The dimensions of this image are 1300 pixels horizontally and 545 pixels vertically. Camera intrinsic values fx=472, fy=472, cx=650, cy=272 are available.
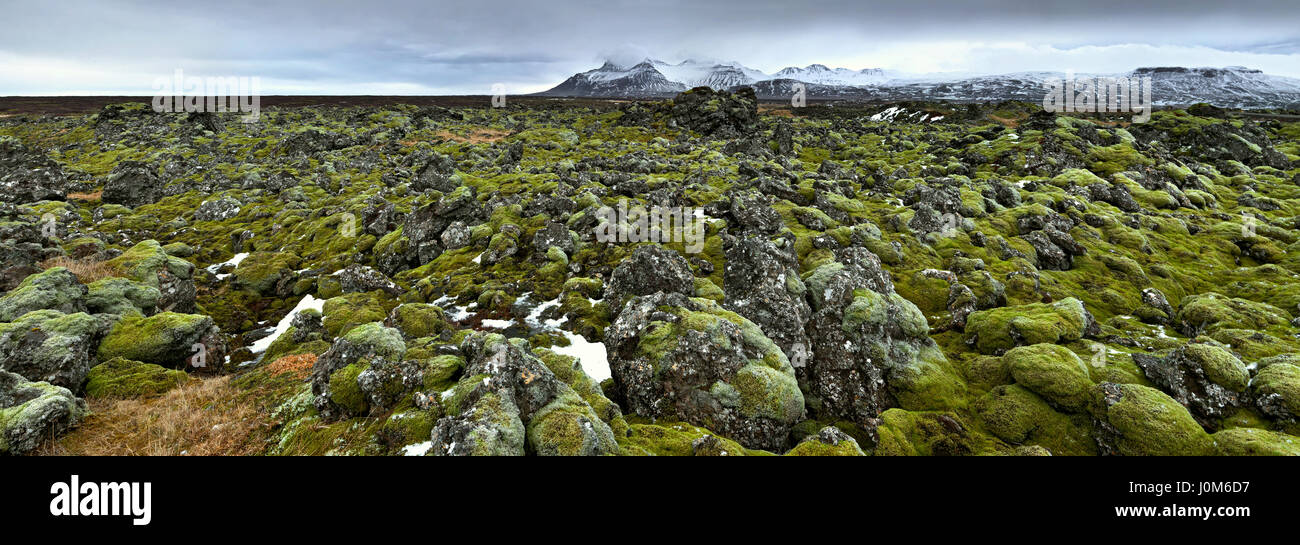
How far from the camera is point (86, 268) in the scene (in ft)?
74.0

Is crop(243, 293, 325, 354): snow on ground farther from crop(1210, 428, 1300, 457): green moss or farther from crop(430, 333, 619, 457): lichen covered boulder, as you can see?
crop(1210, 428, 1300, 457): green moss

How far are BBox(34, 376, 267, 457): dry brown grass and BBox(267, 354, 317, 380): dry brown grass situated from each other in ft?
5.03

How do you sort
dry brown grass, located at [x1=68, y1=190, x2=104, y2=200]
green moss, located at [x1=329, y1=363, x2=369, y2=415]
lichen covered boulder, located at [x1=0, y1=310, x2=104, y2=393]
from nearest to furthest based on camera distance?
green moss, located at [x1=329, y1=363, x2=369, y2=415]
lichen covered boulder, located at [x1=0, y1=310, x2=104, y2=393]
dry brown grass, located at [x1=68, y1=190, x2=104, y2=200]

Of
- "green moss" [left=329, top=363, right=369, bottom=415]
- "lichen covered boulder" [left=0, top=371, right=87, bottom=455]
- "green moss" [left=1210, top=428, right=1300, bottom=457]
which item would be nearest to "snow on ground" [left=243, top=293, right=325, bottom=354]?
"lichen covered boulder" [left=0, top=371, right=87, bottom=455]

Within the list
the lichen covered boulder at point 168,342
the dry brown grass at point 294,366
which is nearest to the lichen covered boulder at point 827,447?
the dry brown grass at point 294,366

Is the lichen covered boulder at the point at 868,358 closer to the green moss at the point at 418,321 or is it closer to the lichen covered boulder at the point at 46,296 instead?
the green moss at the point at 418,321

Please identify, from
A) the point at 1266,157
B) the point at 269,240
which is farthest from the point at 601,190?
the point at 1266,157

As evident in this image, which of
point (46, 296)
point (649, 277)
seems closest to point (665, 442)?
point (649, 277)

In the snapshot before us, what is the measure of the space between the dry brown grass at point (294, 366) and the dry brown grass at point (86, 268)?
13566mm

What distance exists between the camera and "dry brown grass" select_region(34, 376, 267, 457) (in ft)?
33.1

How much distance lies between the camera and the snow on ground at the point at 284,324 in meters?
18.3

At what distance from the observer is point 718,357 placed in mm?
12820

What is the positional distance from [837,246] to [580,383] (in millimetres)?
19270

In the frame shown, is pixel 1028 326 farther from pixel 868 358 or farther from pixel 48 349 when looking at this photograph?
pixel 48 349
